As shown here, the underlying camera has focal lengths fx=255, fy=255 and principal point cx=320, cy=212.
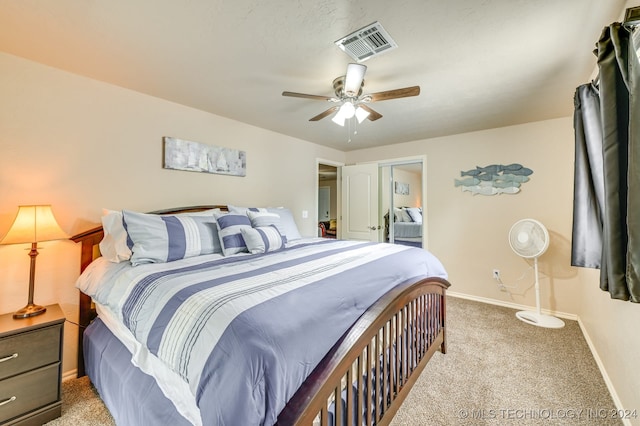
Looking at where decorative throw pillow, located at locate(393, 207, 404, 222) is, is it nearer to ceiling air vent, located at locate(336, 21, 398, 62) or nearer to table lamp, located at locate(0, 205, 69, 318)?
ceiling air vent, located at locate(336, 21, 398, 62)

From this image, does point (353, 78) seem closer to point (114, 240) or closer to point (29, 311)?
point (114, 240)

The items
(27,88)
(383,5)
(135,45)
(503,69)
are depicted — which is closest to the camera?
(383,5)

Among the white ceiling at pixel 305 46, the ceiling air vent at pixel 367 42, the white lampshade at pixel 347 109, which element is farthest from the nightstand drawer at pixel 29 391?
the ceiling air vent at pixel 367 42

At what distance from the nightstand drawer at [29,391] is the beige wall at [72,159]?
531 millimetres

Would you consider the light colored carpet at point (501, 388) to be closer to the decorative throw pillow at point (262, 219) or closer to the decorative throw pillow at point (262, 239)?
the decorative throw pillow at point (262, 239)

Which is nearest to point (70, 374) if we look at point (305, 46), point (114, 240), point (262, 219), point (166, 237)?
point (114, 240)

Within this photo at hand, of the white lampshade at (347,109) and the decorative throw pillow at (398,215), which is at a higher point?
the white lampshade at (347,109)

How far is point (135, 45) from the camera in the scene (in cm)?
A: 175

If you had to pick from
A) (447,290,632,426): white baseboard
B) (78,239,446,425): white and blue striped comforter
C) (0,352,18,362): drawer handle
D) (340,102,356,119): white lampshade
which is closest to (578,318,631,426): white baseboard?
(447,290,632,426): white baseboard

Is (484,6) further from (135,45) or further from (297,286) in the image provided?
(135,45)

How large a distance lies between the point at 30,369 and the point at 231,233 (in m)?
1.40

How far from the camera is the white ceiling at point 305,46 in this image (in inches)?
56.2

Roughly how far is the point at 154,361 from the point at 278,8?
1.95 metres

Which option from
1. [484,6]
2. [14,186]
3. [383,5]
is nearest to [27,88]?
[14,186]
